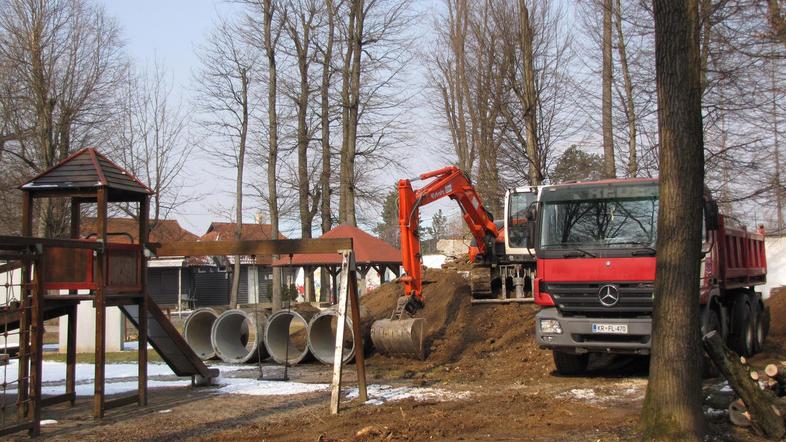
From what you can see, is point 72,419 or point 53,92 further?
point 53,92

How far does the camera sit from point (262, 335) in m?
17.1

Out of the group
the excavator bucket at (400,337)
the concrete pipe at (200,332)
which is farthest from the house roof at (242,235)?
the excavator bucket at (400,337)

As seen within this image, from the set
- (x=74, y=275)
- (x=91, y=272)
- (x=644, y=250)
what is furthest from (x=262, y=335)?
(x=644, y=250)

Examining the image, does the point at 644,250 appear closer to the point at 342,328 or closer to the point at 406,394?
the point at 406,394

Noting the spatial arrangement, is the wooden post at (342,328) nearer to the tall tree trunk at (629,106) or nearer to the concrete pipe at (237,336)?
the concrete pipe at (237,336)

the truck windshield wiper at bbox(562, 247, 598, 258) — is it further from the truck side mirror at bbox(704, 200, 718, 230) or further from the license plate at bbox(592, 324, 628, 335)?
the truck side mirror at bbox(704, 200, 718, 230)

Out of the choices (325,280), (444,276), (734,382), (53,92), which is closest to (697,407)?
(734,382)

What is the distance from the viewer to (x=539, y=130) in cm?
2380

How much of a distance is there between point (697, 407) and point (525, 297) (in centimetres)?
1074

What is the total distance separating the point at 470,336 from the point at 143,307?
7251mm

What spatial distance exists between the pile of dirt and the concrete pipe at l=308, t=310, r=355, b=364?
2.69ft

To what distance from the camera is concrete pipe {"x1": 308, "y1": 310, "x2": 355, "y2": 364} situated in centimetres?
1606

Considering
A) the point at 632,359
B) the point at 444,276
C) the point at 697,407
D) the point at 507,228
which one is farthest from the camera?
the point at 444,276

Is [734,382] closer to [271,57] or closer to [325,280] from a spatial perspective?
[271,57]
